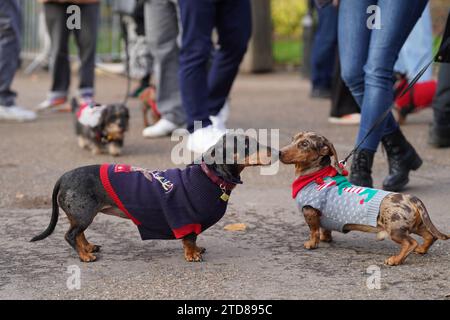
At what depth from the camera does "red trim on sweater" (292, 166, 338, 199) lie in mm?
4266

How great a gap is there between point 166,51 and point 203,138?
1.44 m

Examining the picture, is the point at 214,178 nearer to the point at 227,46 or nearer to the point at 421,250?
the point at 421,250

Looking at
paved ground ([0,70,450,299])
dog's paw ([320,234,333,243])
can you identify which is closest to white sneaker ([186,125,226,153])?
paved ground ([0,70,450,299])

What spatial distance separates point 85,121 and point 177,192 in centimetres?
312

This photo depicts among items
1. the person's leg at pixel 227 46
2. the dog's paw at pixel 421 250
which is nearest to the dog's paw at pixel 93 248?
the dog's paw at pixel 421 250

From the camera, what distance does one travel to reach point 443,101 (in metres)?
6.90

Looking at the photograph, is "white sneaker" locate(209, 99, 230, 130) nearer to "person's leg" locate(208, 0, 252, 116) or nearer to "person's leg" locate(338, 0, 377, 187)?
"person's leg" locate(208, 0, 252, 116)

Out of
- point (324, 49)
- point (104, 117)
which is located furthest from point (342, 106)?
point (104, 117)

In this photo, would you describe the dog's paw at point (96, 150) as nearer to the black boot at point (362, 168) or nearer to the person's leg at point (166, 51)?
the person's leg at point (166, 51)

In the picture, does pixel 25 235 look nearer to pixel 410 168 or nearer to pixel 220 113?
pixel 410 168

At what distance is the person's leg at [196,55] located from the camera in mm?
6371

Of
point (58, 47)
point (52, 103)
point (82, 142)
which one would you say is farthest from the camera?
point (52, 103)

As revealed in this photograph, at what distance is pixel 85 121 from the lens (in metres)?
6.95
